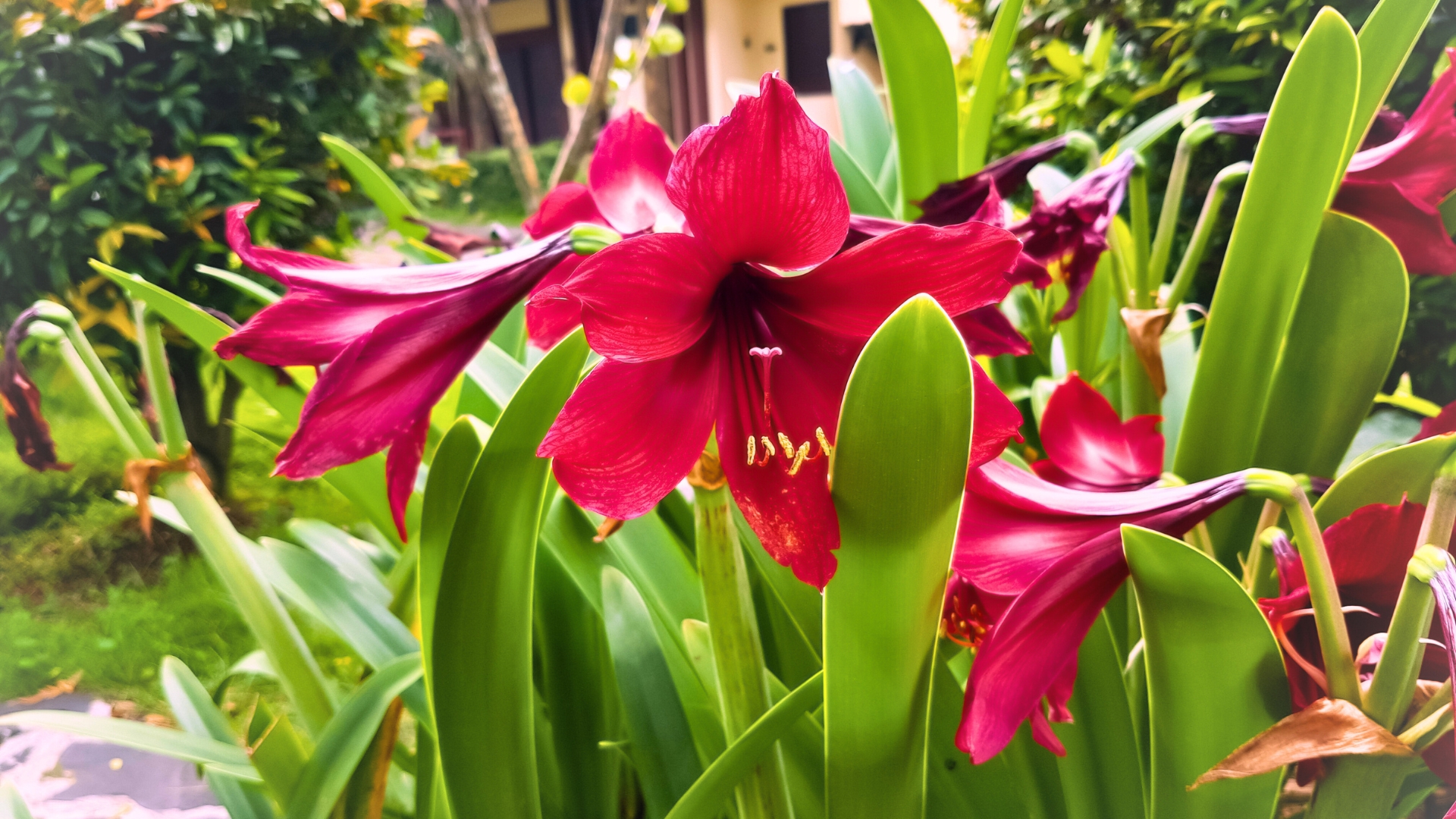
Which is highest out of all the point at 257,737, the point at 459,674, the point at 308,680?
the point at 459,674

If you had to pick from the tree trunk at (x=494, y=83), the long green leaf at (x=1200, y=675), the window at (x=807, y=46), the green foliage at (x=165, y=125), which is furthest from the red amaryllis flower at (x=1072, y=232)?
the window at (x=807, y=46)

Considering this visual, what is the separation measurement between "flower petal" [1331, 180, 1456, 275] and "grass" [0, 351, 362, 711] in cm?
139

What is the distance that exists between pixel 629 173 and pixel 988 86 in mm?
550

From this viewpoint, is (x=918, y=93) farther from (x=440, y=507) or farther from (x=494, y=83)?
(x=494, y=83)

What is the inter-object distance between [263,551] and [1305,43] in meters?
0.84

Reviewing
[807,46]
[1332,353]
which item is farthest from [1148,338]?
[807,46]

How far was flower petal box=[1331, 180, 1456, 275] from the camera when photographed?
546 mm

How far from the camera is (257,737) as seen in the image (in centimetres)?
72

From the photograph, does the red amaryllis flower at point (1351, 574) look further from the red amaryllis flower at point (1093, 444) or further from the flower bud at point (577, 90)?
the flower bud at point (577, 90)

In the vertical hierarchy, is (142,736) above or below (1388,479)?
below

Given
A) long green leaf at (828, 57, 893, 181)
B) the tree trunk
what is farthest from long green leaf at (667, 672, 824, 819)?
the tree trunk

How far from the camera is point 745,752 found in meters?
0.42

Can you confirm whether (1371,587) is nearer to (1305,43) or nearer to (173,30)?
(1305,43)

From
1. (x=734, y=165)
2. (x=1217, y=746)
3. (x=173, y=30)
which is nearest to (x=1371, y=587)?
(x=1217, y=746)
